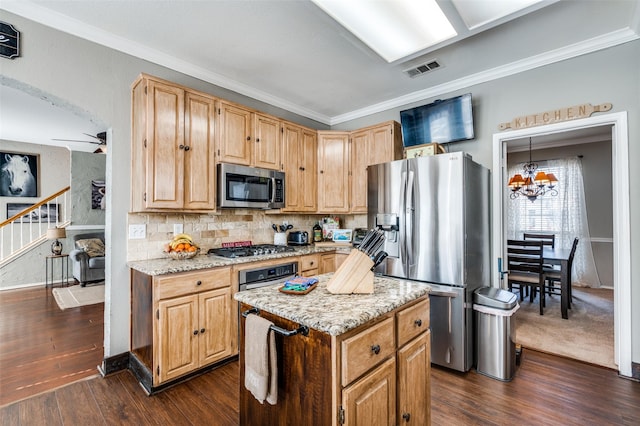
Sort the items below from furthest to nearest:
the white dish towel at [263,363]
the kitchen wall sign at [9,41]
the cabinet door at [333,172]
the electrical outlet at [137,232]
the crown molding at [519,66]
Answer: the cabinet door at [333,172]
the electrical outlet at [137,232]
the crown molding at [519,66]
the kitchen wall sign at [9,41]
the white dish towel at [263,363]

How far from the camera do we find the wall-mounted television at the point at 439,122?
3.14m

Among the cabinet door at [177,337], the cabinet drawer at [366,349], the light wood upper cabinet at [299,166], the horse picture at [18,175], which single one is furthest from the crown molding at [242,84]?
the horse picture at [18,175]

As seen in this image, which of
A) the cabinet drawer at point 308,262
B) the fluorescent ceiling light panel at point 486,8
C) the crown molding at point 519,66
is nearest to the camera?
the fluorescent ceiling light panel at point 486,8

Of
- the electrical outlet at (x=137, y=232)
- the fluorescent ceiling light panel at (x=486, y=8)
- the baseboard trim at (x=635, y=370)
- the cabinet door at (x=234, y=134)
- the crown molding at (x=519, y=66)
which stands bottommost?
the baseboard trim at (x=635, y=370)

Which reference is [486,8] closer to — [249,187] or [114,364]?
[249,187]

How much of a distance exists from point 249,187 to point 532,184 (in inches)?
215

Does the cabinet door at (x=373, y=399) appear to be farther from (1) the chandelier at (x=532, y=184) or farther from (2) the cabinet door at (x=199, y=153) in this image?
(1) the chandelier at (x=532, y=184)

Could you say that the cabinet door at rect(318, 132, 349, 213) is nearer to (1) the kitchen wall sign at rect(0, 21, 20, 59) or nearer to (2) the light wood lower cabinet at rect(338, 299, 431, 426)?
(2) the light wood lower cabinet at rect(338, 299, 431, 426)

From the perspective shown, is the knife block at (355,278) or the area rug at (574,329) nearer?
the knife block at (355,278)

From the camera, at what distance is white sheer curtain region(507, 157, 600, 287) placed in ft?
19.0

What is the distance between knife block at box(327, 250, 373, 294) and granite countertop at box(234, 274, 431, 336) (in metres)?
0.03

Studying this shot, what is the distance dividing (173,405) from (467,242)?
258 centimetres

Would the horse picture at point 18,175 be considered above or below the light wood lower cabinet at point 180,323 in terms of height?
above

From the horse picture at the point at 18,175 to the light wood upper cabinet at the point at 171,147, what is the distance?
5.53m
